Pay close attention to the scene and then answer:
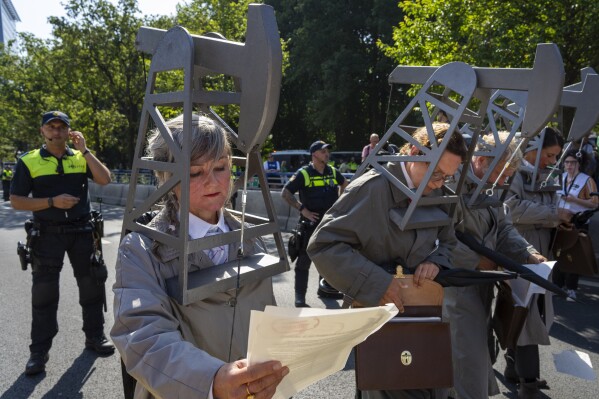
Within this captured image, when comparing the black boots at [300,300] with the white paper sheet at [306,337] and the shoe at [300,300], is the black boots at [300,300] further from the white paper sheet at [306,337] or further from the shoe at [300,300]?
the white paper sheet at [306,337]

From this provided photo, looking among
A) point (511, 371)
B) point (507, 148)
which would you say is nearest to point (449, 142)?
point (507, 148)

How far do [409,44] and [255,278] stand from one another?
12.0 meters

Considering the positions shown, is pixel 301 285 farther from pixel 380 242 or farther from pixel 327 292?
pixel 380 242

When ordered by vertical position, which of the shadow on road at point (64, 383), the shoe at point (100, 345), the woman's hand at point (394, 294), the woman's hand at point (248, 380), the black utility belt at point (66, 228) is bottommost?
the shadow on road at point (64, 383)

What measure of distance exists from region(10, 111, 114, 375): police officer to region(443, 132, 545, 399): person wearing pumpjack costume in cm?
305

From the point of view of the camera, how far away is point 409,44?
12836mm

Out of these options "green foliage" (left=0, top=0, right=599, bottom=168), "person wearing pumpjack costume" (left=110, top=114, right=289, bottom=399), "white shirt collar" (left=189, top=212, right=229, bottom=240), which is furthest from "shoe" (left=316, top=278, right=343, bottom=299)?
"green foliage" (left=0, top=0, right=599, bottom=168)

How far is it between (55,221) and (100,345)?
3.71 feet

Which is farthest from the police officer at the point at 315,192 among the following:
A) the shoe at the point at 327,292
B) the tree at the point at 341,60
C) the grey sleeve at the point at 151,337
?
the tree at the point at 341,60

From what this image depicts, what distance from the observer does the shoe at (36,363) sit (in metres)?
4.20

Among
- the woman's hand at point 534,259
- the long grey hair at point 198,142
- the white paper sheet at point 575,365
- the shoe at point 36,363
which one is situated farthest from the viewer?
the shoe at point 36,363

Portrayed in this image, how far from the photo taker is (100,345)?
4.66m

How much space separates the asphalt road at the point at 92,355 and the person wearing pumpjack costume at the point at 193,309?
2369 millimetres

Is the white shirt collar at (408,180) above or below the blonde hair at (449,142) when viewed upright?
below
